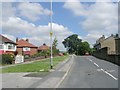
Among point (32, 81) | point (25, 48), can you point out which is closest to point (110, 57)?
point (32, 81)

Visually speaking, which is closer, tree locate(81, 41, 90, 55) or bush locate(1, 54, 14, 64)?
bush locate(1, 54, 14, 64)

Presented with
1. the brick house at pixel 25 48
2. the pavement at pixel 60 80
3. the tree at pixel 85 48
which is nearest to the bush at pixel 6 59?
the pavement at pixel 60 80

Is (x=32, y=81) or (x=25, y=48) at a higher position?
(x=25, y=48)

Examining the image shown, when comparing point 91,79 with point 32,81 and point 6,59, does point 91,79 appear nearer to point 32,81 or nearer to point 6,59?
point 32,81

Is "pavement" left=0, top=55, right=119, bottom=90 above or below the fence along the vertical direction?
below

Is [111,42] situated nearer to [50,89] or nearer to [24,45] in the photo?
[24,45]

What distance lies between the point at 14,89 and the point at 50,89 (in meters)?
1.64

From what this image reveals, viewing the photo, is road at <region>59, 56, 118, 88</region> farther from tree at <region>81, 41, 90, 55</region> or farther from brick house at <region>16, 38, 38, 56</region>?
tree at <region>81, 41, 90, 55</region>

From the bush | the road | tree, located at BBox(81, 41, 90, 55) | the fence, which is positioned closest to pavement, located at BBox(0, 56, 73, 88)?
the road

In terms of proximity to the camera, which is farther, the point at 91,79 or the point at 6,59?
the point at 6,59

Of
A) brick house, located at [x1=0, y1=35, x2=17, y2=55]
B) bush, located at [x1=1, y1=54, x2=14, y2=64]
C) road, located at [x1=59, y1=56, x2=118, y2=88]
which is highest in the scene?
brick house, located at [x1=0, y1=35, x2=17, y2=55]

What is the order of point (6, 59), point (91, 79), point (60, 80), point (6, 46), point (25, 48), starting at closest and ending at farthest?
point (60, 80) < point (91, 79) < point (6, 59) < point (6, 46) < point (25, 48)

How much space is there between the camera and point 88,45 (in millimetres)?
143750

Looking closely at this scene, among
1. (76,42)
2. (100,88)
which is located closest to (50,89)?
(100,88)
